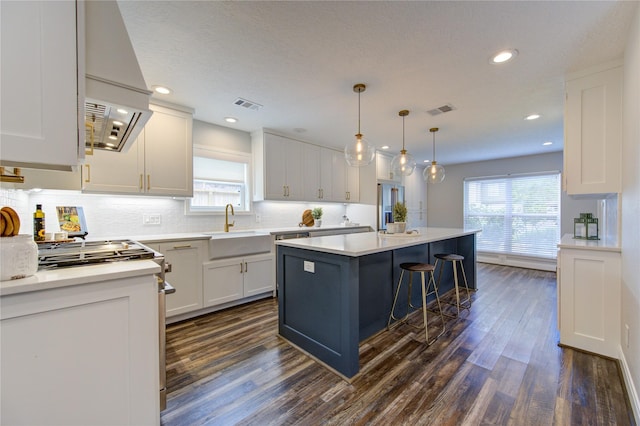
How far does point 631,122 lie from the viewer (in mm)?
1808

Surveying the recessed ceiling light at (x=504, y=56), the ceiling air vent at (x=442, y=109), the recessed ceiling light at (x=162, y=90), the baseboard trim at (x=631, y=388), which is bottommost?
the baseboard trim at (x=631, y=388)

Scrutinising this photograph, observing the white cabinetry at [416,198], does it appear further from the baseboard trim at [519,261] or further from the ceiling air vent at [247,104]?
the ceiling air vent at [247,104]

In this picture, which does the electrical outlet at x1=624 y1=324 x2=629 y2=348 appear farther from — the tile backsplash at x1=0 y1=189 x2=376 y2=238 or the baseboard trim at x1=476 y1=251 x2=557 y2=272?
the baseboard trim at x1=476 y1=251 x2=557 y2=272

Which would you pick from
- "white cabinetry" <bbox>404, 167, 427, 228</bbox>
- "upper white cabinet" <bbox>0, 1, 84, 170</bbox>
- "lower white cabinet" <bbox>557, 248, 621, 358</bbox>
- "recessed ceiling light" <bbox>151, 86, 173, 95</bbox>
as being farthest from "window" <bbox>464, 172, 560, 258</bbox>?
"upper white cabinet" <bbox>0, 1, 84, 170</bbox>

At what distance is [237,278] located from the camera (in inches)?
131

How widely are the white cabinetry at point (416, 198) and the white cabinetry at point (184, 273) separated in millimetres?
5003

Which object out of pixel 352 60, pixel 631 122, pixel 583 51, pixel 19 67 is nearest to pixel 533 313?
pixel 631 122

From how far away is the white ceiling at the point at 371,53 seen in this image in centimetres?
165

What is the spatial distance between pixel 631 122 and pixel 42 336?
344 centimetres

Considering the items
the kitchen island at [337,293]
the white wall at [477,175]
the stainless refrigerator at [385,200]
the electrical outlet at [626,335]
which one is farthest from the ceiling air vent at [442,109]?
the white wall at [477,175]

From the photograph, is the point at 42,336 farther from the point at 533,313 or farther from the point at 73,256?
the point at 533,313

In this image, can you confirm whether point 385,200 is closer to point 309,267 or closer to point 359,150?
point 359,150

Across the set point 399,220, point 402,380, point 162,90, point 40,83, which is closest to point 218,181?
point 162,90

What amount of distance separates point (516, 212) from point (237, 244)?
599cm
